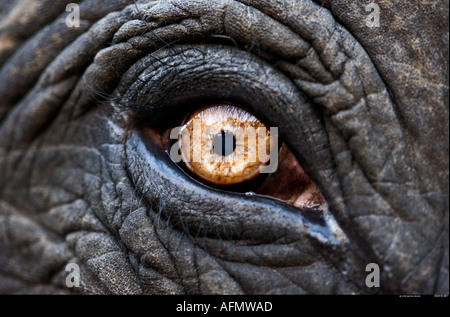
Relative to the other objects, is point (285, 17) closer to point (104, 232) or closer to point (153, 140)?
point (153, 140)

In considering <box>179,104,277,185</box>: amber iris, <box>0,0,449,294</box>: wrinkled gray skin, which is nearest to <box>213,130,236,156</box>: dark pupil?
<box>179,104,277,185</box>: amber iris

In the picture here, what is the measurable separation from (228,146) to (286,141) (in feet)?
0.73

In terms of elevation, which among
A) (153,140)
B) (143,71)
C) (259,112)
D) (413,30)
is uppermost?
(413,30)

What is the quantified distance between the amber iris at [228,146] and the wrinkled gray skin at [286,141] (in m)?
0.06

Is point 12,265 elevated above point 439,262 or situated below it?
below

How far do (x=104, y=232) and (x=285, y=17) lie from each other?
3.71ft

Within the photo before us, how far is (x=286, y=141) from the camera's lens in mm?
2119

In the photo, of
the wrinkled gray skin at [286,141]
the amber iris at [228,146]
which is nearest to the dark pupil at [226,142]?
the amber iris at [228,146]

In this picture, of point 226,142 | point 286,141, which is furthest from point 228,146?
point 286,141

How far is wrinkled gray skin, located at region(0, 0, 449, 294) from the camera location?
201cm

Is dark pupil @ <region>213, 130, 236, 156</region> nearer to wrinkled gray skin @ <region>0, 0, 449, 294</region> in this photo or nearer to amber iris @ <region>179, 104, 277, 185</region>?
amber iris @ <region>179, 104, 277, 185</region>

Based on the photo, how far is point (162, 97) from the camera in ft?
7.25

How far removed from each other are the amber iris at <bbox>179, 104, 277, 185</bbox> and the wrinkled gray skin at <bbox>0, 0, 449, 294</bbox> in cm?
6
